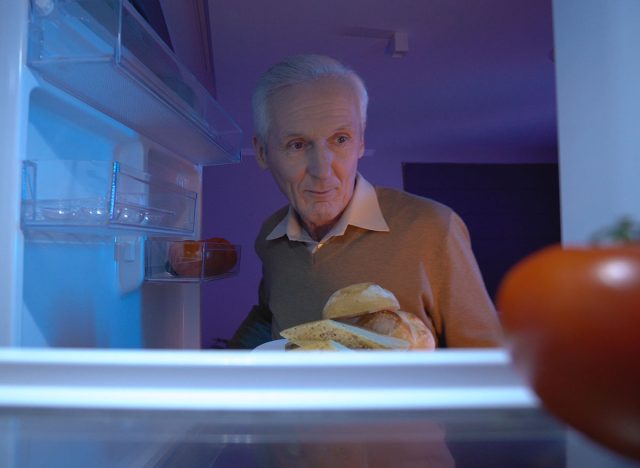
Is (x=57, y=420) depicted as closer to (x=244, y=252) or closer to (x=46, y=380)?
(x=46, y=380)

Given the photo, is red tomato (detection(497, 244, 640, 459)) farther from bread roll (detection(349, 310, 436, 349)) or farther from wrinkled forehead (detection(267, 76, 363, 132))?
wrinkled forehead (detection(267, 76, 363, 132))

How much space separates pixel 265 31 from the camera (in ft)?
7.27

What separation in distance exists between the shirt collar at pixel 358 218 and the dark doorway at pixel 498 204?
154 inches

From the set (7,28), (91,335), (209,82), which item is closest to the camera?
(7,28)

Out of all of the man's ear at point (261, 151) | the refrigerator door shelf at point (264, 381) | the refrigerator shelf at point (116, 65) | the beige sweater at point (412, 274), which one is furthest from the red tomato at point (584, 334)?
the man's ear at point (261, 151)

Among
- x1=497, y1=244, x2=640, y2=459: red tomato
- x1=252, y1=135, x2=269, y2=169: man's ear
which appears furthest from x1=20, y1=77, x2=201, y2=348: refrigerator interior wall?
x1=497, y1=244, x2=640, y2=459: red tomato

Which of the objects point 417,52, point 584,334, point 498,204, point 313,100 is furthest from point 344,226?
point 498,204

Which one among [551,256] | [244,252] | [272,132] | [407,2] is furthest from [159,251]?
[244,252]

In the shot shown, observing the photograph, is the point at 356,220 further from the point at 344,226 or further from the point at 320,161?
the point at 320,161

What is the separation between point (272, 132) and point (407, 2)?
109 cm

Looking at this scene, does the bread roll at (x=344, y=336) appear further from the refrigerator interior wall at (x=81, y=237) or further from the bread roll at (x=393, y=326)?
the refrigerator interior wall at (x=81, y=237)

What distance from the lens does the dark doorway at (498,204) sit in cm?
528

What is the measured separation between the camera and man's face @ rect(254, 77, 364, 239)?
134 cm

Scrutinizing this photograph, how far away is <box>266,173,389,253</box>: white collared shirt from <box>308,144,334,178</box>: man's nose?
163 millimetres
